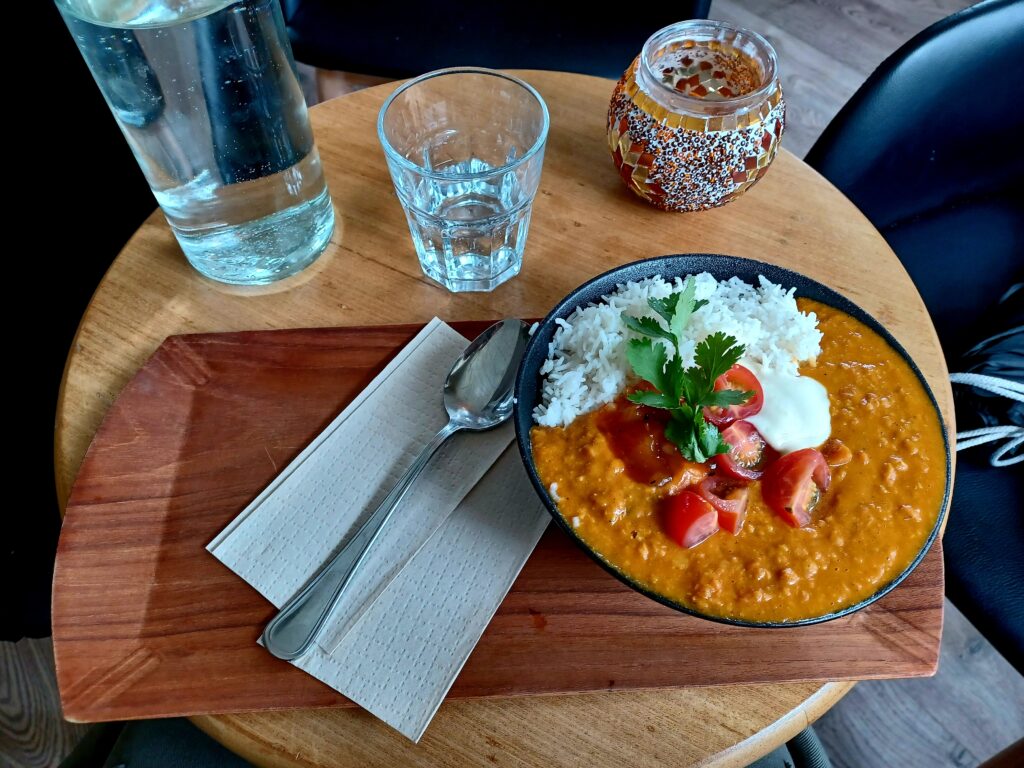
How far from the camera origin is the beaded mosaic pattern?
0.97 meters

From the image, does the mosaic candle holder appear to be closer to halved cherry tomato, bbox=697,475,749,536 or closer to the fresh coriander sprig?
the fresh coriander sprig

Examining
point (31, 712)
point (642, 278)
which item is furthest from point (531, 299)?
point (31, 712)

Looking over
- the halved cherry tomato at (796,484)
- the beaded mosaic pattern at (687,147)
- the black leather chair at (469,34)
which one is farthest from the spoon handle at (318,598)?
the black leather chair at (469,34)

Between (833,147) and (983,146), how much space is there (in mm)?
300

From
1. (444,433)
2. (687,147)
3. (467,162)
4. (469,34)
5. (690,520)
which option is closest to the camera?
(690,520)

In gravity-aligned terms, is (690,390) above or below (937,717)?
above

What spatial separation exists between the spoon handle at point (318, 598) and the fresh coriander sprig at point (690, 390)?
0.92 ft

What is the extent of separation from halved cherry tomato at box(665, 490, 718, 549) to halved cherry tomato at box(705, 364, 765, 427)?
0.32 ft

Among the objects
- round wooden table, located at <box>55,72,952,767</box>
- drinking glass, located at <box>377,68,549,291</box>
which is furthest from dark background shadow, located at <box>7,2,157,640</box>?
drinking glass, located at <box>377,68,549,291</box>

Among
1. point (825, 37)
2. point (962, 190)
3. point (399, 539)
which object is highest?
point (399, 539)

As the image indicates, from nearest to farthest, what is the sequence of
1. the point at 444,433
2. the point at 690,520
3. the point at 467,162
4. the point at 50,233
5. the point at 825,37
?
1. the point at 690,520
2. the point at 444,433
3. the point at 467,162
4. the point at 50,233
5. the point at 825,37

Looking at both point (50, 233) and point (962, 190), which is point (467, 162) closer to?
point (50, 233)

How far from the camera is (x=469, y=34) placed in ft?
5.36

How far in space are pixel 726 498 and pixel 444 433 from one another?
11.9 inches
